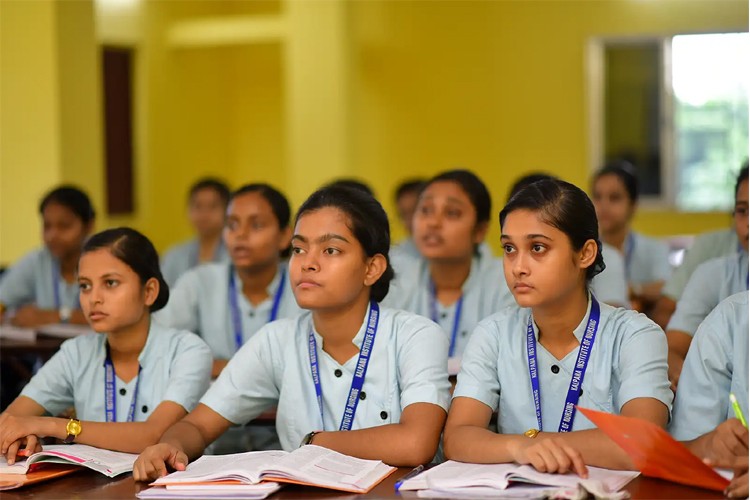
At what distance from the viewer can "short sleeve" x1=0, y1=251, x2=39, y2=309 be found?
17.0 feet

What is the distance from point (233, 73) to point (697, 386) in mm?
9342

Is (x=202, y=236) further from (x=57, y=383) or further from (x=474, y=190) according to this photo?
(x=57, y=383)

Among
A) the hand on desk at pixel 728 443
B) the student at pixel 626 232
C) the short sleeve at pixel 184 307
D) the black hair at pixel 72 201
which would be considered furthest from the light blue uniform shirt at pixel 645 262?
the hand on desk at pixel 728 443

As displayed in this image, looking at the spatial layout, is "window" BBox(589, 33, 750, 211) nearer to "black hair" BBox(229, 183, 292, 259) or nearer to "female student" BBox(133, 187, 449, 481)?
"black hair" BBox(229, 183, 292, 259)

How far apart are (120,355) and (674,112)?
7.36 m

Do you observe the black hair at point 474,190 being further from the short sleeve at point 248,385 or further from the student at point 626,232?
the student at point 626,232

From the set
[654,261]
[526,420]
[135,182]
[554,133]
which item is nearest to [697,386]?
[526,420]

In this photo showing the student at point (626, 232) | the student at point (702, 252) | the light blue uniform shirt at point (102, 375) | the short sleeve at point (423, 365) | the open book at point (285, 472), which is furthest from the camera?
the student at point (626, 232)

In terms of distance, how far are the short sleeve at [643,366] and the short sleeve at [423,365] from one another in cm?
44

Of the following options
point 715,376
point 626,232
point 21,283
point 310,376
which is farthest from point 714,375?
point 21,283

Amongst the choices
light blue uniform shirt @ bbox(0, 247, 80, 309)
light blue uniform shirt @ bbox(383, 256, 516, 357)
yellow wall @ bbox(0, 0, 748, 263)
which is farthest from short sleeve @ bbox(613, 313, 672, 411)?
yellow wall @ bbox(0, 0, 748, 263)

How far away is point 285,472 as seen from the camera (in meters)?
2.11

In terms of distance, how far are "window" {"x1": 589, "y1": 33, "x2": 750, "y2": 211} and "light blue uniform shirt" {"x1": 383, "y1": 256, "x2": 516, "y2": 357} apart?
5.85 metres

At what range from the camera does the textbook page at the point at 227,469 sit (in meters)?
2.12
